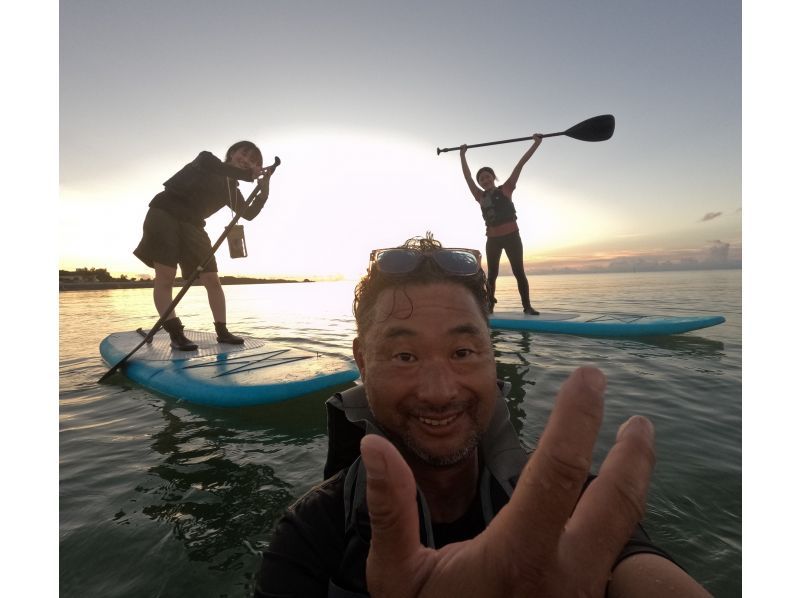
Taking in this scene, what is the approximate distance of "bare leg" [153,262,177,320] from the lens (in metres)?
5.63

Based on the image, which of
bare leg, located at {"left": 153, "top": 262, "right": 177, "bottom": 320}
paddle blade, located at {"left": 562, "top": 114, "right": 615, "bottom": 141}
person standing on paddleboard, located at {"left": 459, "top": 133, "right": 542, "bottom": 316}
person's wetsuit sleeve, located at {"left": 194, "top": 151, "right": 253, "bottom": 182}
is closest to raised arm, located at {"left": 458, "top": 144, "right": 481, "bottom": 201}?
person standing on paddleboard, located at {"left": 459, "top": 133, "right": 542, "bottom": 316}

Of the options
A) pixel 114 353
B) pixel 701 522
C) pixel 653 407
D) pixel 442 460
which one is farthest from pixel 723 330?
pixel 114 353

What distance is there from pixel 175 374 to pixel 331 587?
4266mm

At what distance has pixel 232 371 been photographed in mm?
4613

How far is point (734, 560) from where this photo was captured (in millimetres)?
2008

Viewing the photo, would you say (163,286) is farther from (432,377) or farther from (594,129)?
(594,129)

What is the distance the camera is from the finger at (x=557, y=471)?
622 mm

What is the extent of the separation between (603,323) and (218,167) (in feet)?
24.2

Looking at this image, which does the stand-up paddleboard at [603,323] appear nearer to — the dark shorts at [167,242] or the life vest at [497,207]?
the life vest at [497,207]

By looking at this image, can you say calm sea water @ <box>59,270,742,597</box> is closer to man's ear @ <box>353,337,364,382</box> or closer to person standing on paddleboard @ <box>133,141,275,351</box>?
man's ear @ <box>353,337,364,382</box>

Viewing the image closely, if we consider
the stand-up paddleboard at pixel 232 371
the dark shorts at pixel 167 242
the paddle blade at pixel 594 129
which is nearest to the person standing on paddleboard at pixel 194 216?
the dark shorts at pixel 167 242

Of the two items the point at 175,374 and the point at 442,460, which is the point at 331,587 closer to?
the point at 442,460

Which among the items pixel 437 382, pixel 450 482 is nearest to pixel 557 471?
pixel 437 382

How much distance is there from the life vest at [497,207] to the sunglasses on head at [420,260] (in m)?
7.47
